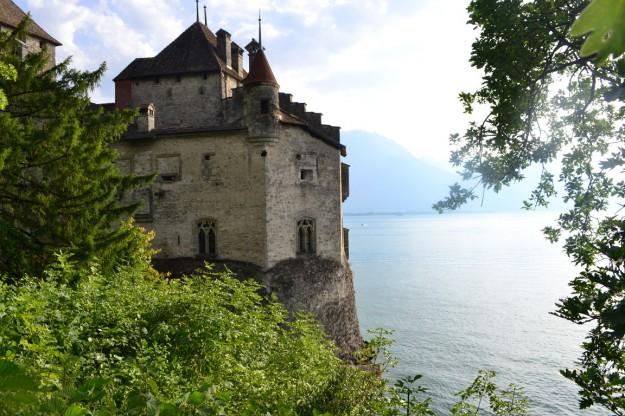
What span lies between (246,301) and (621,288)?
7.05 m

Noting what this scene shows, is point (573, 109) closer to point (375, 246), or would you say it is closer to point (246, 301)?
point (246, 301)

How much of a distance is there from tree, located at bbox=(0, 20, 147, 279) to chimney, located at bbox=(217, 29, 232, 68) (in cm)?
1378

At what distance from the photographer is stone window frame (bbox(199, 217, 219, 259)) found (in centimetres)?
2270

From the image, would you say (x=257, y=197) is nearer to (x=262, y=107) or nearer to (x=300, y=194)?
(x=300, y=194)

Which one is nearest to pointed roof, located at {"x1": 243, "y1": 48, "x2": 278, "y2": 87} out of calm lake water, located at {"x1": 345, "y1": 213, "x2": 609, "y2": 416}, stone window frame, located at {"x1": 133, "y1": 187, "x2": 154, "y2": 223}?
stone window frame, located at {"x1": 133, "y1": 187, "x2": 154, "y2": 223}

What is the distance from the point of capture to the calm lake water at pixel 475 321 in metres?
27.1

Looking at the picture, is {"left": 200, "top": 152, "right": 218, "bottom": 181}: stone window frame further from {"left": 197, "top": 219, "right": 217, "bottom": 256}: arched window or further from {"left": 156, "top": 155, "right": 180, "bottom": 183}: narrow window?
{"left": 197, "top": 219, "right": 217, "bottom": 256}: arched window

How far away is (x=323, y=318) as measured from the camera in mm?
22672

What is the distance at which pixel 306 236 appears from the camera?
22828 mm

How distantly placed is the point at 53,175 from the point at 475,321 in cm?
3458

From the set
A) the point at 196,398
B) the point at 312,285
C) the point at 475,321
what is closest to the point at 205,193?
the point at 312,285

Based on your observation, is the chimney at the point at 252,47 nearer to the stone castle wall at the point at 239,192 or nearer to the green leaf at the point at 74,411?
the stone castle wall at the point at 239,192

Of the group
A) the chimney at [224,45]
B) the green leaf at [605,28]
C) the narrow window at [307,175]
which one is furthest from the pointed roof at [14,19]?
the green leaf at [605,28]

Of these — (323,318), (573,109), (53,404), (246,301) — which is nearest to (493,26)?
(573,109)
